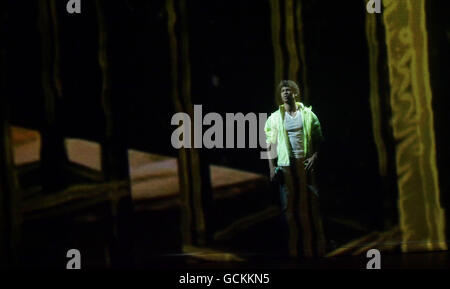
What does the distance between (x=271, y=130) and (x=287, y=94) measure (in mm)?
339

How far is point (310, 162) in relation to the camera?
471 centimetres

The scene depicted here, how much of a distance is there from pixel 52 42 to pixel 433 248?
3789 mm

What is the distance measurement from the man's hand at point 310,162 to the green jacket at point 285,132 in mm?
34

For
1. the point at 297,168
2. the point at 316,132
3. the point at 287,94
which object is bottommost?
the point at 297,168

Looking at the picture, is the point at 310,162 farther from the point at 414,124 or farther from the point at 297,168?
the point at 414,124

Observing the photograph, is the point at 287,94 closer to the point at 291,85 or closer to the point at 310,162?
the point at 291,85

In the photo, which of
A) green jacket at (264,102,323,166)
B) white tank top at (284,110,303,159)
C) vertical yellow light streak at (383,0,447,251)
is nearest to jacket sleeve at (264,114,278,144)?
green jacket at (264,102,323,166)

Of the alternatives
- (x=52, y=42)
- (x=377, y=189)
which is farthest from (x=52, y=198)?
(x=377, y=189)

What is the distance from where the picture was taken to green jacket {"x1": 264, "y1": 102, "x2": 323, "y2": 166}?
467 cm

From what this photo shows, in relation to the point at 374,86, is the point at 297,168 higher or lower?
lower

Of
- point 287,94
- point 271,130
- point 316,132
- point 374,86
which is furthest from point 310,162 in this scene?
point 374,86

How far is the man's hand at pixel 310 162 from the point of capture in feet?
15.4

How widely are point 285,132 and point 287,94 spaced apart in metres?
0.33

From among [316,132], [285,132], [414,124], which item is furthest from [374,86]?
[285,132]
